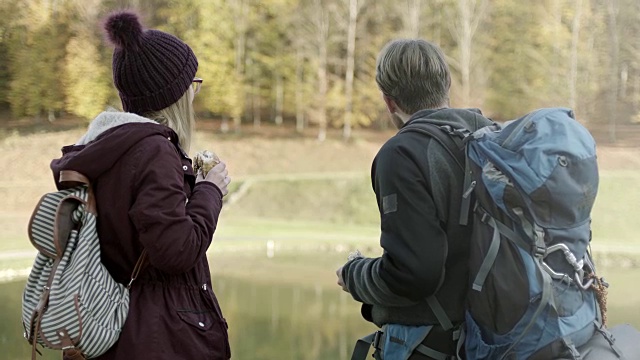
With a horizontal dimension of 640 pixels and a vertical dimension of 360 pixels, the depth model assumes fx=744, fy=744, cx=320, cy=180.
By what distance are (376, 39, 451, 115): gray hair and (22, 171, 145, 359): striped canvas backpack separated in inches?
28.2

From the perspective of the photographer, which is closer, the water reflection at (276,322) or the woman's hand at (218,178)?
the woman's hand at (218,178)

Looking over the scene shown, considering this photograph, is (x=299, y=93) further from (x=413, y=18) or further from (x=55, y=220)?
(x=55, y=220)

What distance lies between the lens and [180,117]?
1.80 metres

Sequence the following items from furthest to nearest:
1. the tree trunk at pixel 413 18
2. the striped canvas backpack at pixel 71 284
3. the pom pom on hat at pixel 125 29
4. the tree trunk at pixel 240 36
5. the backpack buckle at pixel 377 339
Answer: the tree trunk at pixel 240 36, the tree trunk at pixel 413 18, the backpack buckle at pixel 377 339, the pom pom on hat at pixel 125 29, the striped canvas backpack at pixel 71 284

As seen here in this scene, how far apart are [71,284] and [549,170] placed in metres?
1.02

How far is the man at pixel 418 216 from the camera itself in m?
1.63

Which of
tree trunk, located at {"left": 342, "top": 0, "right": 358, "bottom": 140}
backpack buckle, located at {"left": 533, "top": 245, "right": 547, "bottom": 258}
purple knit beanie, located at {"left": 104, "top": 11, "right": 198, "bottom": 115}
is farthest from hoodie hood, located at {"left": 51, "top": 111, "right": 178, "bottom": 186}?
tree trunk, located at {"left": 342, "top": 0, "right": 358, "bottom": 140}

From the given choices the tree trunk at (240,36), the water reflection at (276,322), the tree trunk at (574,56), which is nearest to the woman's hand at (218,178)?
the water reflection at (276,322)

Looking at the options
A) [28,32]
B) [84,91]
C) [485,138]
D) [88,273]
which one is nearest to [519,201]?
[485,138]

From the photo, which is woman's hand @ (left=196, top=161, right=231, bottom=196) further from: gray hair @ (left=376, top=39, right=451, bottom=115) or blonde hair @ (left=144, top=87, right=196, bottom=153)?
gray hair @ (left=376, top=39, right=451, bottom=115)

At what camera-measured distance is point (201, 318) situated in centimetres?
169

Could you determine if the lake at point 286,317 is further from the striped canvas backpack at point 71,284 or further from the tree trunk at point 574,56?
the tree trunk at point 574,56

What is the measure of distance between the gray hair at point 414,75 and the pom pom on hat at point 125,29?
1.89 feet

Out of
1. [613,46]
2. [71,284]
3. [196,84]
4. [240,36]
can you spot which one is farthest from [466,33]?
[71,284]
